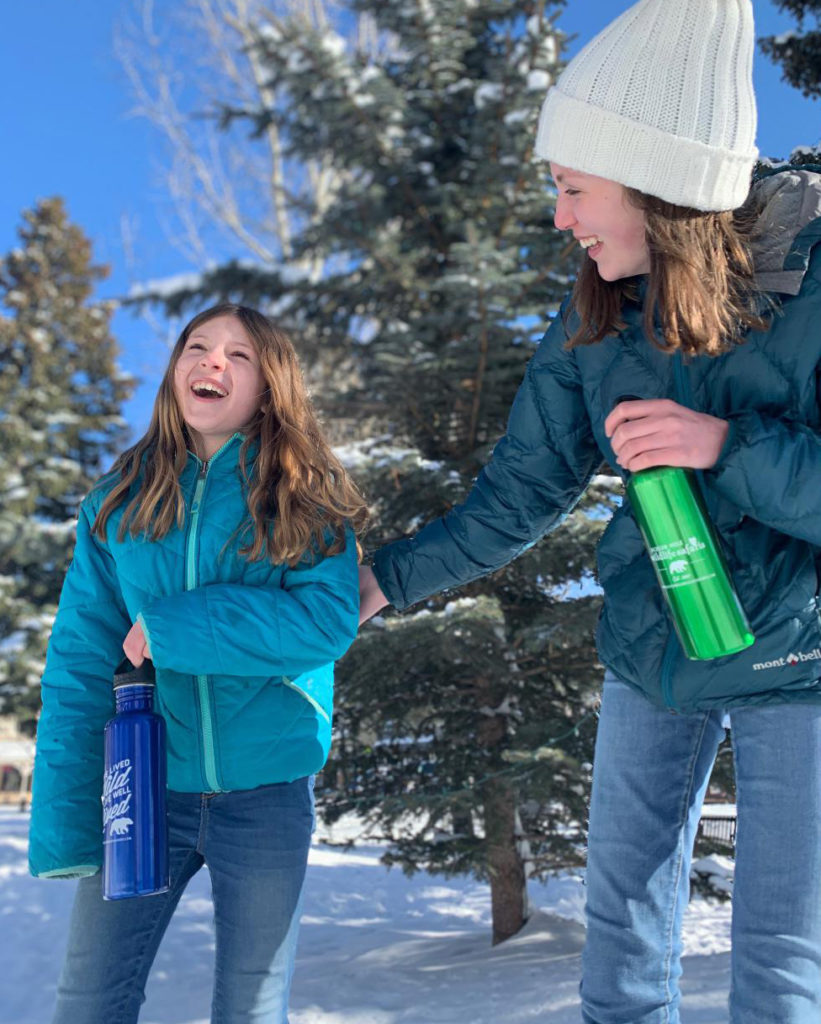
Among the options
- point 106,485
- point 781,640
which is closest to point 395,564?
point 106,485

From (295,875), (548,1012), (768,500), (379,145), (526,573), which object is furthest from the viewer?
(379,145)

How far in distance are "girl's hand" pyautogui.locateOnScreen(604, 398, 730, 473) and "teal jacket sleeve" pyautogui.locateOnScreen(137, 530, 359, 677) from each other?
2.64ft

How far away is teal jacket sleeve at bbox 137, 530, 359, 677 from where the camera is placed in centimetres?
206

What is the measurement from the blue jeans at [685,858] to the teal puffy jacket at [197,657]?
2.30 feet

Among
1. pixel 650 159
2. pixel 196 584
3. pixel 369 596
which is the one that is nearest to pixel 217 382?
pixel 196 584

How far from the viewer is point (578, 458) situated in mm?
2328

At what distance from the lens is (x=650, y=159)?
6.32 ft

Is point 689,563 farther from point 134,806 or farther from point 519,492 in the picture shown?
point 134,806

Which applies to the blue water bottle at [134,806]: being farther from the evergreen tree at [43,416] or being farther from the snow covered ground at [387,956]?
the evergreen tree at [43,416]

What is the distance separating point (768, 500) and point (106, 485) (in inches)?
64.6

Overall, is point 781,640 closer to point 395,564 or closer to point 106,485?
point 395,564

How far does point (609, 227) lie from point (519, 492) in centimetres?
68

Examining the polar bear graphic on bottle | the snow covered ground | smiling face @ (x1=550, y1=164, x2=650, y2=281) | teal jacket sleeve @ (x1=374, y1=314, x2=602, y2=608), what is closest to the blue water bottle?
the polar bear graphic on bottle

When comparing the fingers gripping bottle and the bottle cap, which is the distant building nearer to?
the bottle cap
